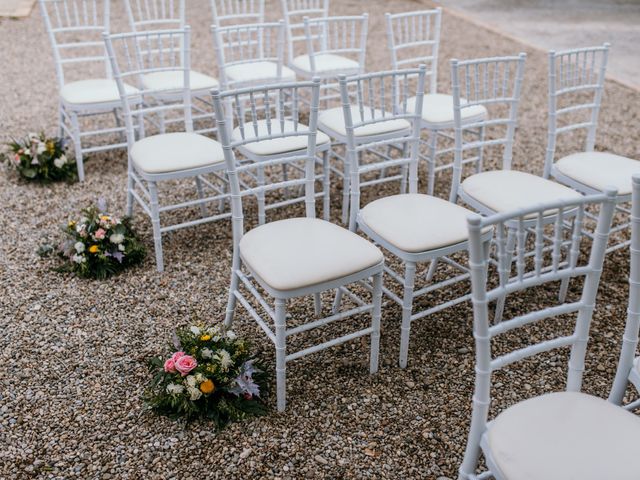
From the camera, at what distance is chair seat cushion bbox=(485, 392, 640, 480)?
56.2 inches

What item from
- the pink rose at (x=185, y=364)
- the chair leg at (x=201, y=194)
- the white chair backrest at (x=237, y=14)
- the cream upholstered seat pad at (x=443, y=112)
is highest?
the white chair backrest at (x=237, y=14)

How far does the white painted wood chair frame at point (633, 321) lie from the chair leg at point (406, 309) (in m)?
0.83

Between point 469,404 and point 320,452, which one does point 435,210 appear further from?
point 320,452

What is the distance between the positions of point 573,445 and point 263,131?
2392 millimetres

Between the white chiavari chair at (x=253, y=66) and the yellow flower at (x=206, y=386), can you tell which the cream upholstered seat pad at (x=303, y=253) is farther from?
the white chiavari chair at (x=253, y=66)

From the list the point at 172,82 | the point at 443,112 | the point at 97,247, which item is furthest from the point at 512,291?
the point at 172,82

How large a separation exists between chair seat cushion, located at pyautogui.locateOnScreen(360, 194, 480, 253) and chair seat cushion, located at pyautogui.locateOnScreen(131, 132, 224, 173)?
0.99 meters

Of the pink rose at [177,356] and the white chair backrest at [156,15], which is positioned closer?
the pink rose at [177,356]

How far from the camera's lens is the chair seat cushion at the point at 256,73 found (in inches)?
171

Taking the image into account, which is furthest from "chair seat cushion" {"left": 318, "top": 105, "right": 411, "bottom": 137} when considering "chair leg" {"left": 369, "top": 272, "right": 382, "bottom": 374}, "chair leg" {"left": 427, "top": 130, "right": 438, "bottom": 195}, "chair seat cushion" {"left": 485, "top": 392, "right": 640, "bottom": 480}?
"chair seat cushion" {"left": 485, "top": 392, "right": 640, "bottom": 480}

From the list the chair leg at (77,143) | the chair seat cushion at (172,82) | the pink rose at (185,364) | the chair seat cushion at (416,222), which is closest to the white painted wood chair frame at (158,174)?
the chair seat cushion at (172,82)

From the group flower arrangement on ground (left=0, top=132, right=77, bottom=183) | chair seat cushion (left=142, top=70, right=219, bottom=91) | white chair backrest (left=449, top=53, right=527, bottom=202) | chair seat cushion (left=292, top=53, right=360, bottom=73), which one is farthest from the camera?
chair seat cushion (left=292, top=53, right=360, bottom=73)

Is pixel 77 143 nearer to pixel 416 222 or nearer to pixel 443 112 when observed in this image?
pixel 443 112

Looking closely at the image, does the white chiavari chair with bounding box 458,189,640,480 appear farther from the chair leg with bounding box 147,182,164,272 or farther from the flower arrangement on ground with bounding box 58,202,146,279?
the flower arrangement on ground with bounding box 58,202,146,279
